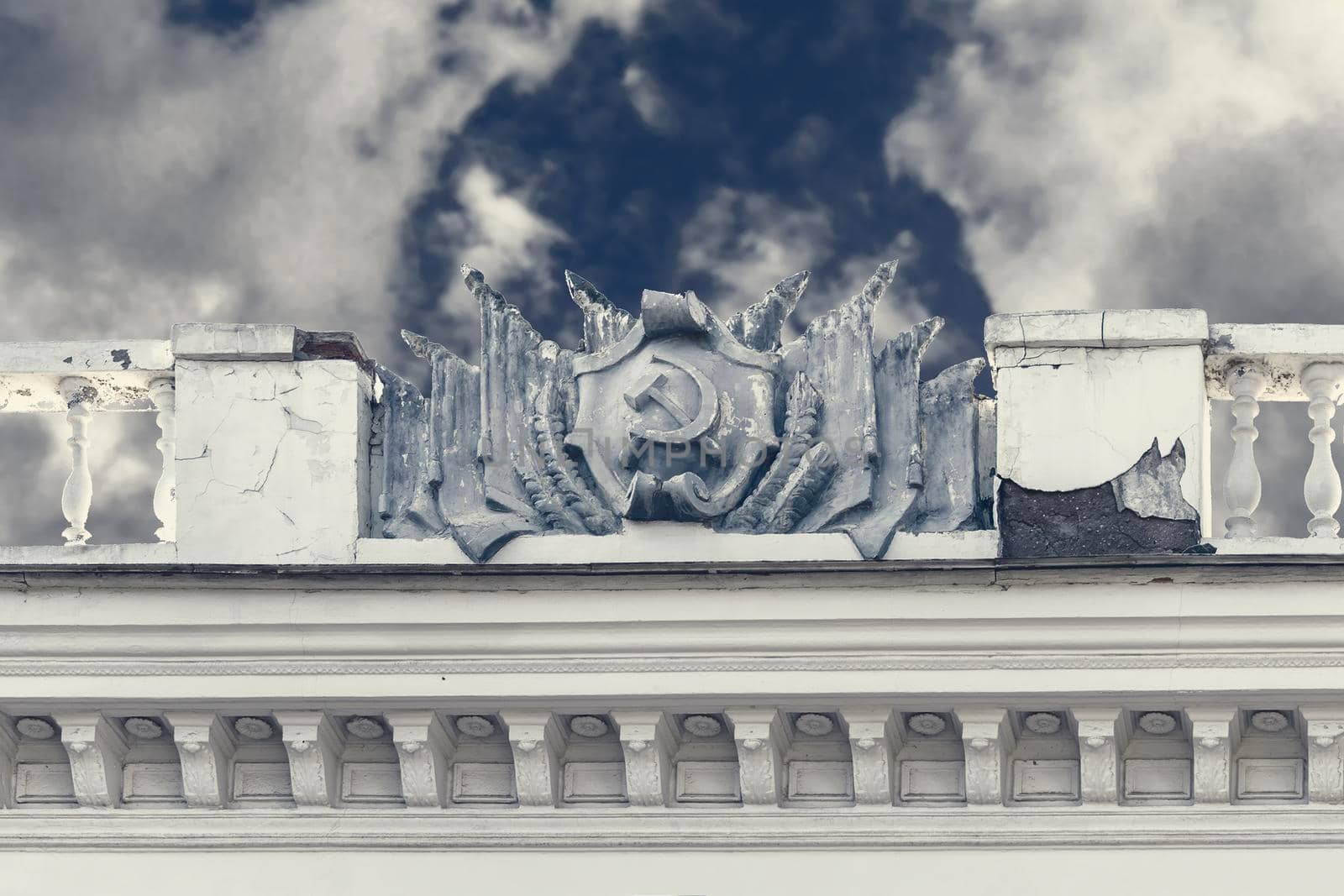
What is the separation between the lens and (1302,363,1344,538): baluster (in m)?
11.2

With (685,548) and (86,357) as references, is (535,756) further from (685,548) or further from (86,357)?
(86,357)

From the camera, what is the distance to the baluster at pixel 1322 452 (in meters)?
11.2

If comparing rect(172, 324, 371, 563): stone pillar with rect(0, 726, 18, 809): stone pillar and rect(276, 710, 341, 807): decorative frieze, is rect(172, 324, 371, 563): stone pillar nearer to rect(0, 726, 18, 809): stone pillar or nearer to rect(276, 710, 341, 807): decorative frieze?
rect(276, 710, 341, 807): decorative frieze

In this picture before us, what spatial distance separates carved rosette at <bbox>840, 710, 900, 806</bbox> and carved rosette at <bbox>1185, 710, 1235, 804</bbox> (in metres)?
0.99

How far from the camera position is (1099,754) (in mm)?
10797

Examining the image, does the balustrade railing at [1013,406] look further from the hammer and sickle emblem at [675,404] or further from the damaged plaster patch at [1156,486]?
the hammer and sickle emblem at [675,404]

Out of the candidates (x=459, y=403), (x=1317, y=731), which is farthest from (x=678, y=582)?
(x=1317, y=731)

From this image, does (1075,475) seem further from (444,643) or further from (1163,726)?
(444,643)

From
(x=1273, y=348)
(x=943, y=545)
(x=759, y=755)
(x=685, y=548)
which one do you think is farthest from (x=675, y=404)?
(x=1273, y=348)

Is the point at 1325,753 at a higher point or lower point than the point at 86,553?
lower

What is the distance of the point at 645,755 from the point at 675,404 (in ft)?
4.38

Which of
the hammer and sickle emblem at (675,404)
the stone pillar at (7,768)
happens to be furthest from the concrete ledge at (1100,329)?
the stone pillar at (7,768)

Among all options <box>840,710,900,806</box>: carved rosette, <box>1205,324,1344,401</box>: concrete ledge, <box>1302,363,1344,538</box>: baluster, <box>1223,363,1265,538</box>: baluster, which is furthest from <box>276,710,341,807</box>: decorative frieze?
<box>1302,363,1344,538</box>: baluster

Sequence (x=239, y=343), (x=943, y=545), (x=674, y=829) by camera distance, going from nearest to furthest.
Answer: (x=674, y=829)
(x=943, y=545)
(x=239, y=343)
